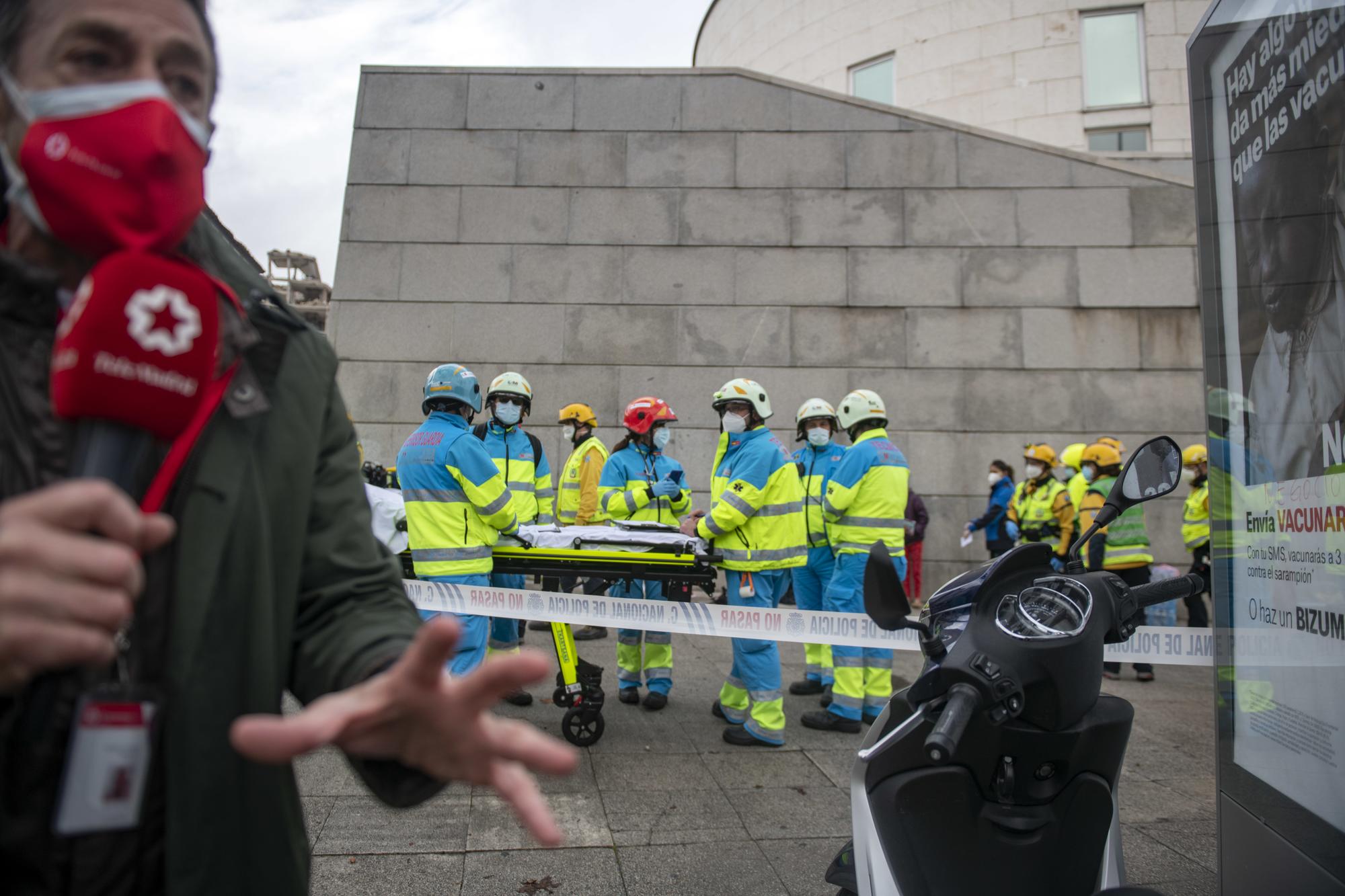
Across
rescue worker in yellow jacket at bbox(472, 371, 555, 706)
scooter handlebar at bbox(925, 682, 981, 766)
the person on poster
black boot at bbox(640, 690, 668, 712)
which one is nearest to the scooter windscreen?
scooter handlebar at bbox(925, 682, 981, 766)

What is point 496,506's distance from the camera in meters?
5.38

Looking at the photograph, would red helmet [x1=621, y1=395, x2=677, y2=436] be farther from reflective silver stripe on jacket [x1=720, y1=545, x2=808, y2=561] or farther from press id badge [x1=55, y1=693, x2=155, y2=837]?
press id badge [x1=55, y1=693, x2=155, y2=837]

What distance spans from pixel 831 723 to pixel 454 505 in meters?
2.95

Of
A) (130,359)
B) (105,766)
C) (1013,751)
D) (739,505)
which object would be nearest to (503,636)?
(739,505)

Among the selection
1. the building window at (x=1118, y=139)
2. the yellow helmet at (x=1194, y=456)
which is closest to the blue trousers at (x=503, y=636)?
the yellow helmet at (x=1194, y=456)

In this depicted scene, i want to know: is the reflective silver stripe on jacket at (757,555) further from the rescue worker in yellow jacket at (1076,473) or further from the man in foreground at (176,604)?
the man in foreground at (176,604)

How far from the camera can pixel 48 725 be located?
0.93 metres

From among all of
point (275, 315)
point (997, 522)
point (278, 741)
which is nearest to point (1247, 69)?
point (275, 315)

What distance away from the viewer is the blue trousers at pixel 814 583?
704cm

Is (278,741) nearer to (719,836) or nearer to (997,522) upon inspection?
(719,836)

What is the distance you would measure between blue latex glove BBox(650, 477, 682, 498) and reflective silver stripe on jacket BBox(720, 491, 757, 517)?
1.28m

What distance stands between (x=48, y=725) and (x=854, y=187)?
11.8m

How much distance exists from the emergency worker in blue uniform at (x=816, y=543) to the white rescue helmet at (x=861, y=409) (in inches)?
19.8

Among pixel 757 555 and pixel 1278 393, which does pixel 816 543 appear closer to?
pixel 757 555
